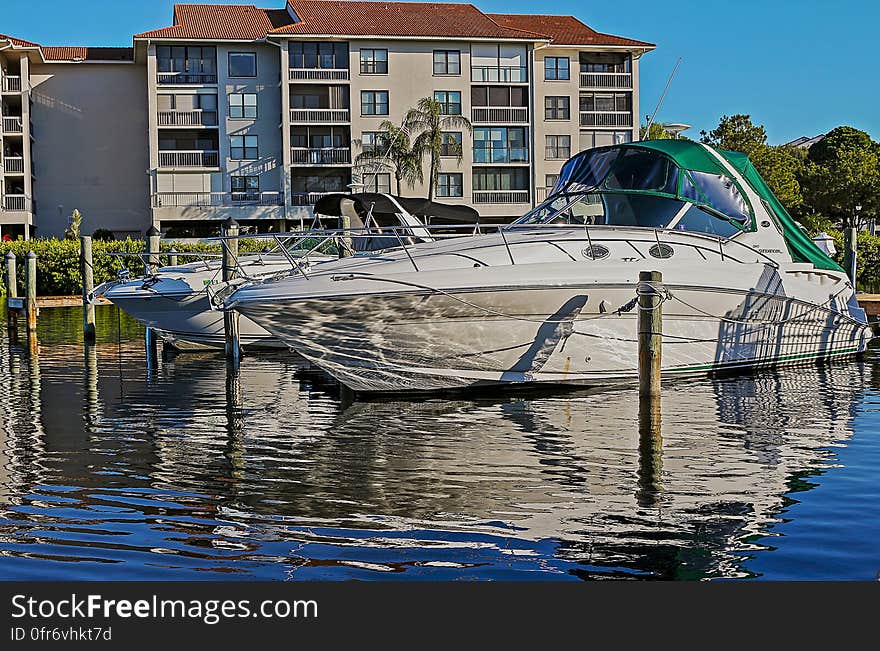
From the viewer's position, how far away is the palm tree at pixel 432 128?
59000 millimetres

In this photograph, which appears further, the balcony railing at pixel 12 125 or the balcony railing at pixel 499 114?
the balcony railing at pixel 499 114

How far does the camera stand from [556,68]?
6462 cm

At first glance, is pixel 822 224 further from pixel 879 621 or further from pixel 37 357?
pixel 879 621

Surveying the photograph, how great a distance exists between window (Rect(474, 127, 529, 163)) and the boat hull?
47.9 m

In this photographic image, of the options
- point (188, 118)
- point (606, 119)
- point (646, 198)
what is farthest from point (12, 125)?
point (646, 198)

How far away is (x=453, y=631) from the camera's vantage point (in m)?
5.67

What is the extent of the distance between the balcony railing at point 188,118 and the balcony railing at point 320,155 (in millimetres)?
5066

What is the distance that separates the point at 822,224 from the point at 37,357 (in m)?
49.0

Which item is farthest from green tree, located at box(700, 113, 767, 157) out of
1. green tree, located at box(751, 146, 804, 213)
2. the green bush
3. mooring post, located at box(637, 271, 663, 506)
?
mooring post, located at box(637, 271, 663, 506)

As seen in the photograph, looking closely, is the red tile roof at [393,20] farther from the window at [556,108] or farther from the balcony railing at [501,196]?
the balcony railing at [501,196]

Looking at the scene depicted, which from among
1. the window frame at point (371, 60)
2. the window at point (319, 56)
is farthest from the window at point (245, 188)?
the window frame at point (371, 60)

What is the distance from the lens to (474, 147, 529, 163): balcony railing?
62000mm

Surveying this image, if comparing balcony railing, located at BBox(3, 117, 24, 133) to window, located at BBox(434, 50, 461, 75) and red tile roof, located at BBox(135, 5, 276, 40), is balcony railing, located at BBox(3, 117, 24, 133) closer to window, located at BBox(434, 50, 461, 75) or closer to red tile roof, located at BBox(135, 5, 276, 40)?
red tile roof, located at BBox(135, 5, 276, 40)

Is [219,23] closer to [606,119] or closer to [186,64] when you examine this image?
[186,64]
